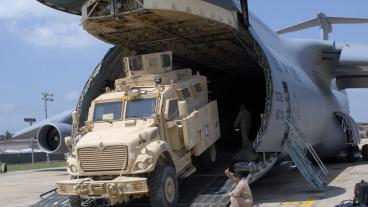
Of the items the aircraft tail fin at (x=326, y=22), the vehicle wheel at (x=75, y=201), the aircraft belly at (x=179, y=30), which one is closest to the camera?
the vehicle wheel at (x=75, y=201)

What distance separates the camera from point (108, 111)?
38.5 ft

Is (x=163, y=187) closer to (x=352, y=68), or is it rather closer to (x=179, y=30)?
(x=179, y=30)

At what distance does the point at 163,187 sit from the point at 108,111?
8.59 ft

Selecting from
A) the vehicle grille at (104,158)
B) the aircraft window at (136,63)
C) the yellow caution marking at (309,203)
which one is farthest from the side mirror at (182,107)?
the yellow caution marking at (309,203)

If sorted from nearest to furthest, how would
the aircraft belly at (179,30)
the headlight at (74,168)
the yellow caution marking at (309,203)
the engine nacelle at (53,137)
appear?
1. the headlight at (74,168)
2. the yellow caution marking at (309,203)
3. the aircraft belly at (179,30)
4. the engine nacelle at (53,137)

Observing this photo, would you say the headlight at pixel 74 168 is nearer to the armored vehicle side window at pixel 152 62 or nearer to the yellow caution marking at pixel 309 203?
the armored vehicle side window at pixel 152 62

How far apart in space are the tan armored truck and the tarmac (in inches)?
77.6

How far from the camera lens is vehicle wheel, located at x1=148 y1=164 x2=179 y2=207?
9805mm

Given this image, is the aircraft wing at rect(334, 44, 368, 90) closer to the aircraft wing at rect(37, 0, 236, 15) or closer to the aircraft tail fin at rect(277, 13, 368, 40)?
the aircraft tail fin at rect(277, 13, 368, 40)

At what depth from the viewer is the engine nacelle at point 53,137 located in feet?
67.3

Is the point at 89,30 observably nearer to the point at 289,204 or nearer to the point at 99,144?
the point at 99,144

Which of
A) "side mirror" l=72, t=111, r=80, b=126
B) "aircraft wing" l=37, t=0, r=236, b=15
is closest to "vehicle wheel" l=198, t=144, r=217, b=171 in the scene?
"side mirror" l=72, t=111, r=80, b=126

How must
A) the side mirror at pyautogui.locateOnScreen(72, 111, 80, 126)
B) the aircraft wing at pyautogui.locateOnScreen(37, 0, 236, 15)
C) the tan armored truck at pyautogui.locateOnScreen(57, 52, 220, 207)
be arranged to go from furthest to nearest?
1. the side mirror at pyautogui.locateOnScreen(72, 111, 80, 126)
2. the aircraft wing at pyautogui.locateOnScreen(37, 0, 236, 15)
3. the tan armored truck at pyautogui.locateOnScreen(57, 52, 220, 207)

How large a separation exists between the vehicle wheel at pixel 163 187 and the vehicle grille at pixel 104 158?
64cm
